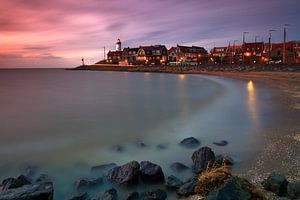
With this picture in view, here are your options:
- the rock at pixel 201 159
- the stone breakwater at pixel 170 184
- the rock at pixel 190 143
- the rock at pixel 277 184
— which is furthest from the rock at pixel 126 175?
the rock at pixel 190 143

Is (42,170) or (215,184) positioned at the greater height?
(215,184)

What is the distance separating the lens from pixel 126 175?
6344mm

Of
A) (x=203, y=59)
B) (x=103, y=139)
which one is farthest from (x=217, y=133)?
(x=203, y=59)

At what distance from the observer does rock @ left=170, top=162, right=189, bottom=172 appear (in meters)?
6.98

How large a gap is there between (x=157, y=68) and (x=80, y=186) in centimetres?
8589

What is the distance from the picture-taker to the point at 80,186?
6.34 m

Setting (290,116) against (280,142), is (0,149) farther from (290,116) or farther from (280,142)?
(290,116)

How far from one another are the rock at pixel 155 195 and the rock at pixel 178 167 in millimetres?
1416

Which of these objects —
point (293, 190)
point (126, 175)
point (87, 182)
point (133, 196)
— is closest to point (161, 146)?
point (126, 175)

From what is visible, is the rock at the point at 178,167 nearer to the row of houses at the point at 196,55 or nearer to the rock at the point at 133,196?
the rock at the point at 133,196

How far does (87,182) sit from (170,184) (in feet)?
6.50

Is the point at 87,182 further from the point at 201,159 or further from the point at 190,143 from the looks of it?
the point at 190,143

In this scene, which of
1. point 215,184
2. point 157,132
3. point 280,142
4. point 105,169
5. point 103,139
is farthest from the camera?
point 157,132

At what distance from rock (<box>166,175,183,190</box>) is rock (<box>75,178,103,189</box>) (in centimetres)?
166
